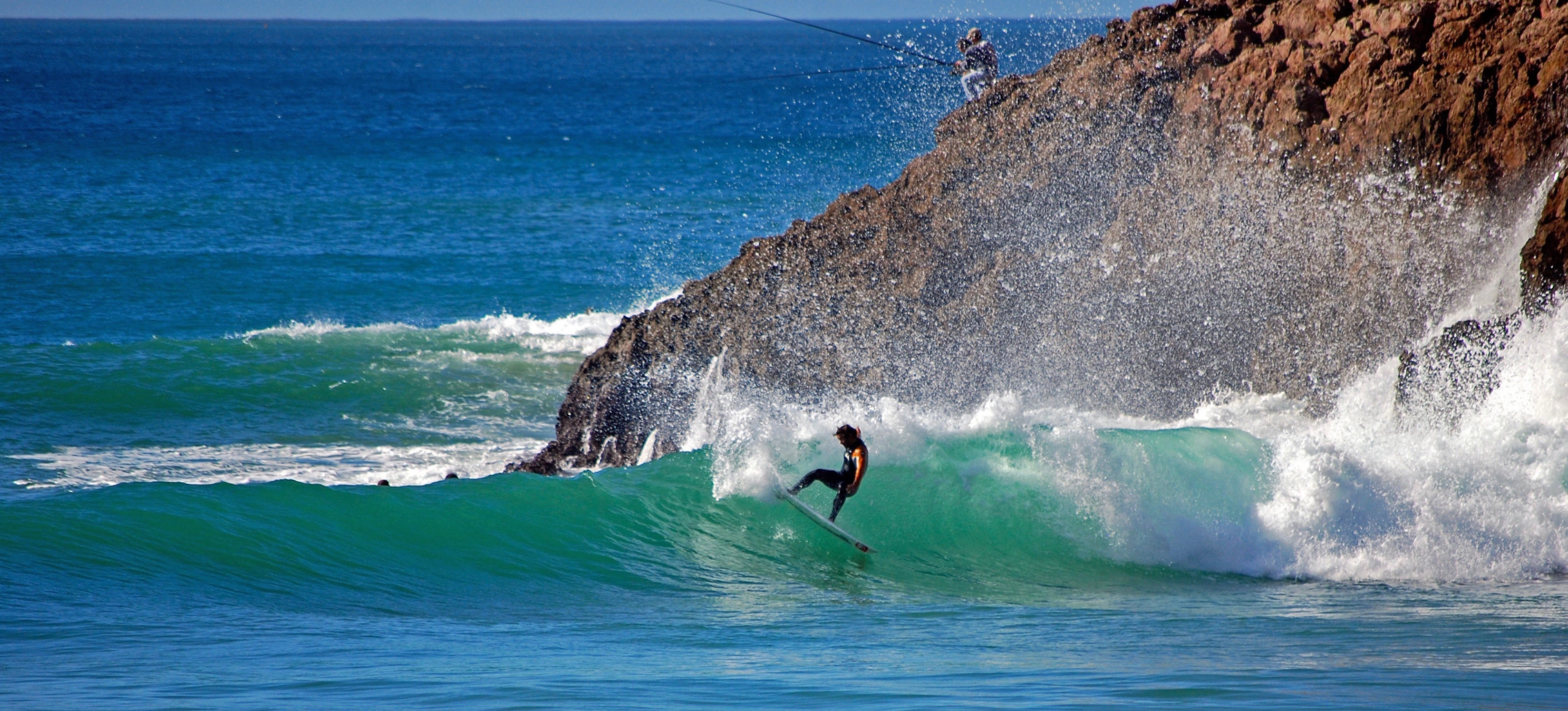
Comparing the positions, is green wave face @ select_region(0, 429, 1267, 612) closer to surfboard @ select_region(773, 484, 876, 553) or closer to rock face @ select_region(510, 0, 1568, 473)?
surfboard @ select_region(773, 484, 876, 553)

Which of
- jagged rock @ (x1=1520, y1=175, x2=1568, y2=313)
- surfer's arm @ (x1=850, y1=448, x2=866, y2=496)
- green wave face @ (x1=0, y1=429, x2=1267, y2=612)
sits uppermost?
jagged rock @ (x1=1520, y1=175, x2=1568, y2=313)

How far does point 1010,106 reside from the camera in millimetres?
13695

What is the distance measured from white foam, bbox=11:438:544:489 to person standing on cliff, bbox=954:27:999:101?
7.34 m

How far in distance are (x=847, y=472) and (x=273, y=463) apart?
903 centimetres

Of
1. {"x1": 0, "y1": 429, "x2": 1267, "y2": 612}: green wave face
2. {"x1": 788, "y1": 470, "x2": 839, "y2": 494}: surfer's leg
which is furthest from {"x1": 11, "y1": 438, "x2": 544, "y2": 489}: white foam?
{"x1": 788, "y1": 470, "x2": 839, "y2": 494}: surfer's leg

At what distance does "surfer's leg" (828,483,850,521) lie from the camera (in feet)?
31.1

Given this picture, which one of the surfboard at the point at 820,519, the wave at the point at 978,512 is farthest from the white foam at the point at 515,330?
the surfboard at the point at 820,519

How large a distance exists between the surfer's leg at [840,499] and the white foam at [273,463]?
5.86 metres

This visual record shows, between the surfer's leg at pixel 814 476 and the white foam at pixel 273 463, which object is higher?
the surfer's leg at pixel 814 476

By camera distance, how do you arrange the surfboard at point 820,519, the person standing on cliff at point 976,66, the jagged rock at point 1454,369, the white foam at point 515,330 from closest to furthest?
the surfboard at point 820,519
the jagged rock at point 1454,369
the person standing on cliff at point 976,66
the white foam at point 515,330

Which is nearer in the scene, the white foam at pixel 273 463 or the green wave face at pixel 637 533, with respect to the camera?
the green wave face at pixel 637 533

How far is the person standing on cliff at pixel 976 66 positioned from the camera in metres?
14.1

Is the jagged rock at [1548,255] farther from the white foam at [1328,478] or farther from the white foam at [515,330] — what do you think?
the white foam at [515,330]

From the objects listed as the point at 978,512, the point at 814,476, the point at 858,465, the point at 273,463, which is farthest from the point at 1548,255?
the point at 273,463
